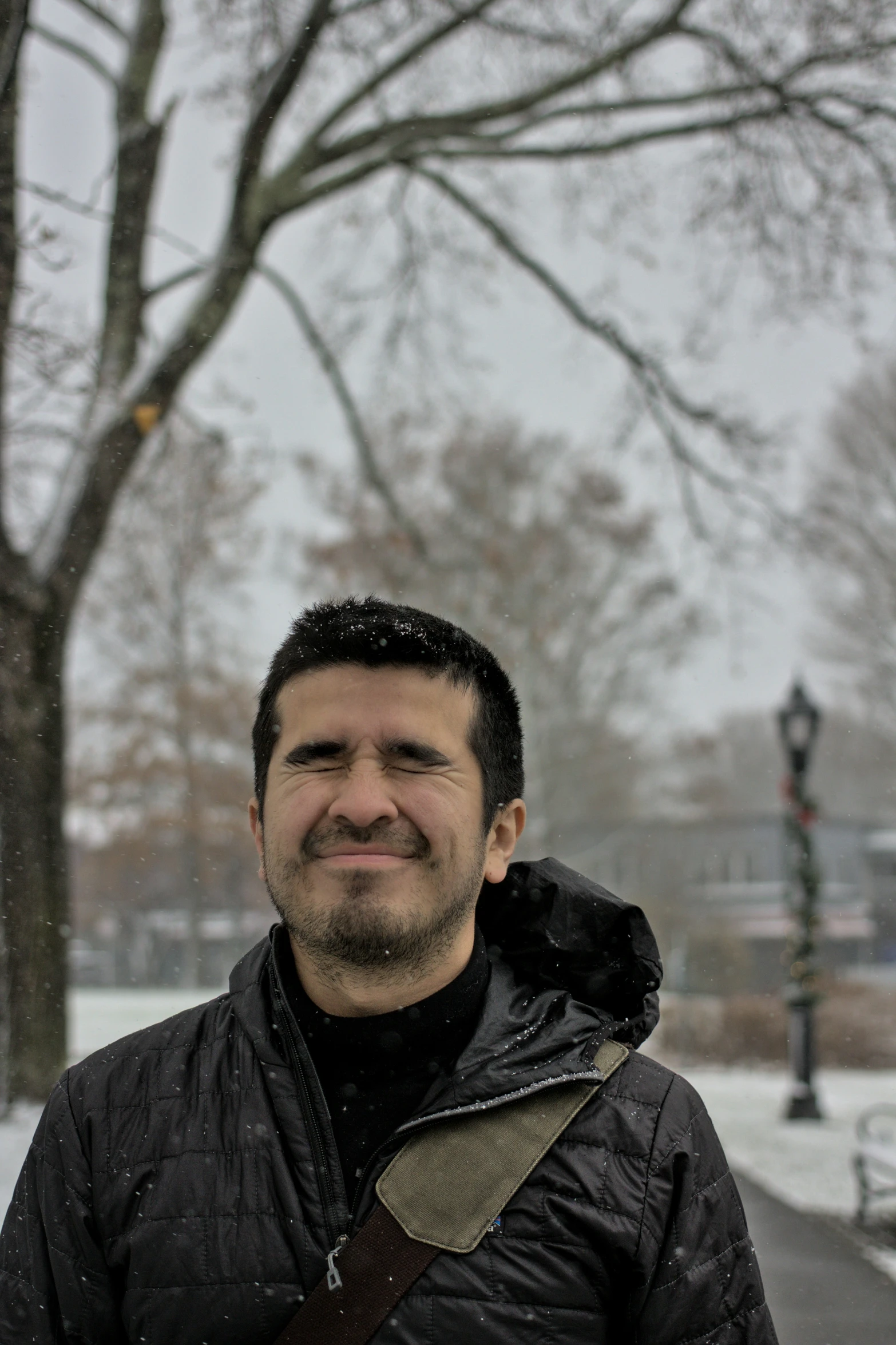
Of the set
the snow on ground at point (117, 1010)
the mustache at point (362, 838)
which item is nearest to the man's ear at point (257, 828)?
the mustache at point (362, 838)

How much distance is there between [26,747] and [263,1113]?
2.07 metres

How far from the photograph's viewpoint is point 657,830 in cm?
1278

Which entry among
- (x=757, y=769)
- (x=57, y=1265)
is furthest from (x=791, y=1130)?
(x=57, y=1265)

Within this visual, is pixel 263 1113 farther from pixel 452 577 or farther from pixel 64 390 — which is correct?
pixel 452 577

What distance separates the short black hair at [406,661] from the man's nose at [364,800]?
0.15 meters

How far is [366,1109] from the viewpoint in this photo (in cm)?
136

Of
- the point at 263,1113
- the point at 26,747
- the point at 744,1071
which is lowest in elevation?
the point at 744,1071

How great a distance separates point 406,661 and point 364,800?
0.21 m

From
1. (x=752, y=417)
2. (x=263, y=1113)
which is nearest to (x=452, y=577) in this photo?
(x=752, y=417)

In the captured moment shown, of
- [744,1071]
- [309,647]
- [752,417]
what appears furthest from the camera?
[744,1071]

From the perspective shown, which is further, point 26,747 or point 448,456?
point 448,456

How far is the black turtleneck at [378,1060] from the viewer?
136 centimetres

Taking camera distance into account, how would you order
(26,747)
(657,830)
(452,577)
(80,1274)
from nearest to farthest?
(80,1274)
(26,747)
(452,577)
(657,830)

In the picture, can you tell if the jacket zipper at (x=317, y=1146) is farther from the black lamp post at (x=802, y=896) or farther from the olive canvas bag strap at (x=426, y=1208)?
the black lamp post at (x=802, y=896)
